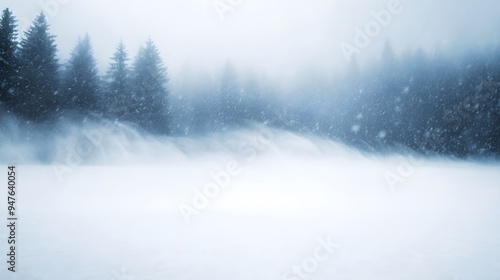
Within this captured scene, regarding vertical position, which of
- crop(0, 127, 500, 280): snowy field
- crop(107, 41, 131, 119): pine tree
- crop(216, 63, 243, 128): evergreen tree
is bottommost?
crop(0, 127, 500, 280): snowy field

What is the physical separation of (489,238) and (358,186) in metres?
6.74

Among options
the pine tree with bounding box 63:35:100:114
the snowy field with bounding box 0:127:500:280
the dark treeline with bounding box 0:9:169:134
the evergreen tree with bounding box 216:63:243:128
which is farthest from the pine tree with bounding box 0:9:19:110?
the evergreen tree with bounding box 216:63:243:128

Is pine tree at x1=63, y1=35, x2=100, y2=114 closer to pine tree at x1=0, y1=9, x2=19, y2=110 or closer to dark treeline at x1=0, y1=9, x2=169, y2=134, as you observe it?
dark treeline at x1=0, y1=9, x2=169, y2=134

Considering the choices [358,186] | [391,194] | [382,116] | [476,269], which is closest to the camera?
[476,269]

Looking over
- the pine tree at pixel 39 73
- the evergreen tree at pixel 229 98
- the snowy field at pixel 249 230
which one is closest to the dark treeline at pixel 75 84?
the pine tree at pixel 39 73

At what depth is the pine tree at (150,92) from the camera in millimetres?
28531

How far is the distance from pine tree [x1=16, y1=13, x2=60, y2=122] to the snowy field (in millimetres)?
12993

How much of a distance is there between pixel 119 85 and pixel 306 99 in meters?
22.3

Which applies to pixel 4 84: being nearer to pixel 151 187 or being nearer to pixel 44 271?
pixel 151 187

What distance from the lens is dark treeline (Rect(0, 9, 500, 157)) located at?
25219mm

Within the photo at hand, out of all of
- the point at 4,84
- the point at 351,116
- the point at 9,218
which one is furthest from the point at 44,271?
the point at 351,116

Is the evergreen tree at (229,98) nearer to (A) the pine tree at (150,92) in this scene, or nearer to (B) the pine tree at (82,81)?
(A) the pine tree at (150,92)

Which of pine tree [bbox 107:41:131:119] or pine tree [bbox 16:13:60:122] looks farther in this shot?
pine tree [bbox 107:41:131:119]

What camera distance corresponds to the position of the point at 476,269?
4.45 m
